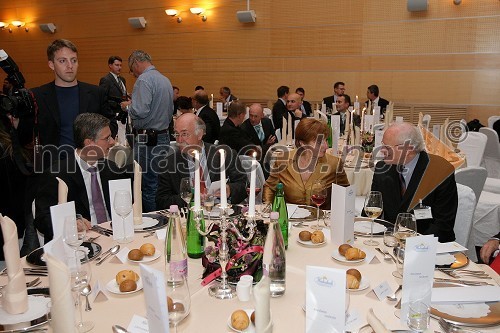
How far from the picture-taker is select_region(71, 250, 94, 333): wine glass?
131 centimetres

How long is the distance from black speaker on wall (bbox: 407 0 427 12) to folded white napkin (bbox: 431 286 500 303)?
7.87 m

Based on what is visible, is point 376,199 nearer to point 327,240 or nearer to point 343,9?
point 327,240

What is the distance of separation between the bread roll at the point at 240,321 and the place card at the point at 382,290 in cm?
48

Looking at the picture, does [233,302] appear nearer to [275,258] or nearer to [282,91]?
[275,258]

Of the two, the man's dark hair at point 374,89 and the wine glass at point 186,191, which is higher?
the man's dark hair at point 374,89

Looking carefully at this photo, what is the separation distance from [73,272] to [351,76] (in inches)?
339

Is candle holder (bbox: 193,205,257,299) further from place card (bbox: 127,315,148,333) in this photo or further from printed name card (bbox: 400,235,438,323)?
printed name card (bbox: 400,235,438,323)

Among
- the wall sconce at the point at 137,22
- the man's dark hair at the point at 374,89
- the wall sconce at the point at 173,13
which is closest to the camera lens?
the man's dark hair at the point at 374,89

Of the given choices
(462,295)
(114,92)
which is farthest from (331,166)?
(114,92)

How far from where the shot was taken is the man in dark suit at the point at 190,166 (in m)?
2.97

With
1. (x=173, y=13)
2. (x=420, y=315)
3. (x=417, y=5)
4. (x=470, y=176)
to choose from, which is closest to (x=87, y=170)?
(x=420, y=315)

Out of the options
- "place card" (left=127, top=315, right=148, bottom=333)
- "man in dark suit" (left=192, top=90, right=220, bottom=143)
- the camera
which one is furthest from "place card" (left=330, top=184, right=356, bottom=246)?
"man in dark suit" (left=192, top=90, right=220, bottom=143)

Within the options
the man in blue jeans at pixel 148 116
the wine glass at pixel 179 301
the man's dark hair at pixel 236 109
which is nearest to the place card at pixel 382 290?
the wine glass at pixel 179 301

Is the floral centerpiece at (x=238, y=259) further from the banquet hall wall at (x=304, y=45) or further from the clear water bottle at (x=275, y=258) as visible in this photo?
the banquet hall wall at (x=304, y=45)
